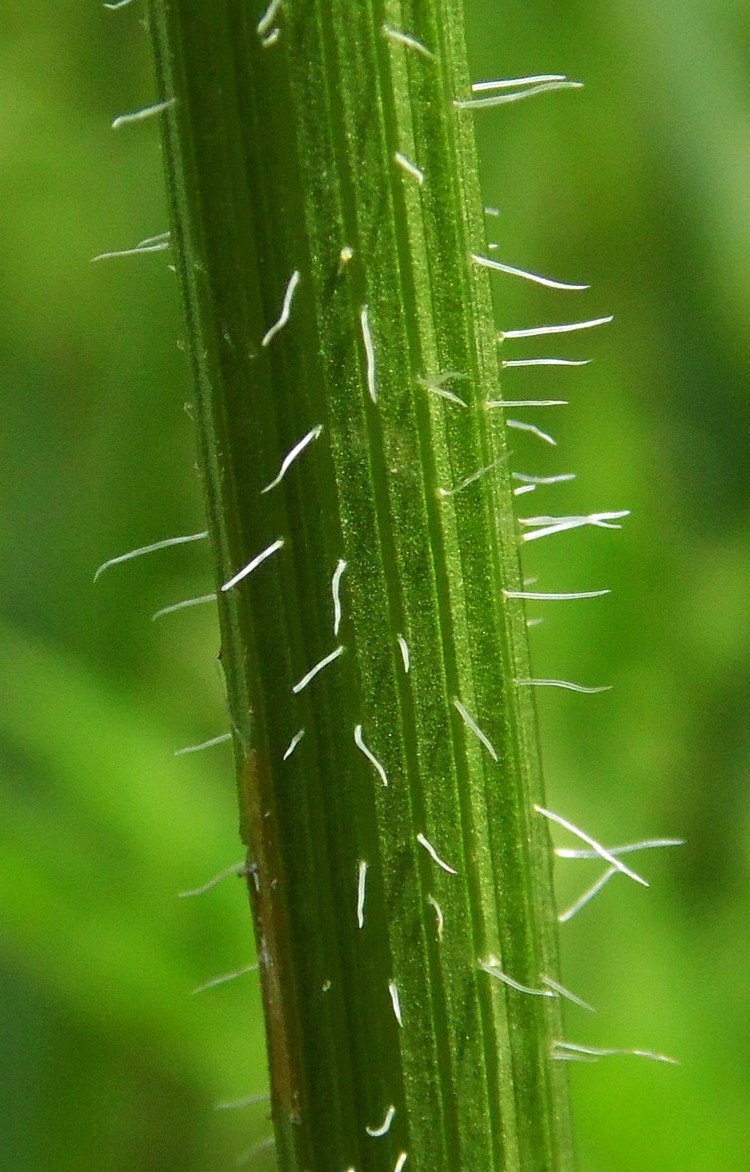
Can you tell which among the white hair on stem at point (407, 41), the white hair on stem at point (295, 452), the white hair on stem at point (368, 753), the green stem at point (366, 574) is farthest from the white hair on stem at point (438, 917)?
the white hair on stem at point (407, 41)

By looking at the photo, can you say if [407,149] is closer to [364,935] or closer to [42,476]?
[364,935]

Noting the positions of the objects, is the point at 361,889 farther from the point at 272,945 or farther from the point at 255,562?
the point at 255,562

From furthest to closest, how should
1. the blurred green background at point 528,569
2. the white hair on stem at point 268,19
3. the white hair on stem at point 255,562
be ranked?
the blurred green background at point 528,569, the white hair on stem at point 255,562, the white hair on stem at point 268,19

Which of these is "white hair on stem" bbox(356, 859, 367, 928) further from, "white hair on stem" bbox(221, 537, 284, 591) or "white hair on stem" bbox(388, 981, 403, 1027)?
"white hair on stem" bbox(221, 537, 284, 591)

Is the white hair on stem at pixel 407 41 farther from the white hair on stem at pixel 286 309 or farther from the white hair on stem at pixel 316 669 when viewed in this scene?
the white hair on stem at pixel 316 669

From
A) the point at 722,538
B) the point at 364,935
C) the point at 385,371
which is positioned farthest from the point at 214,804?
the point at 385,371

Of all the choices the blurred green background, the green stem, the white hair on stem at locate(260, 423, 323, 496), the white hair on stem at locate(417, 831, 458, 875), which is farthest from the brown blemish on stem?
the blurred green background
